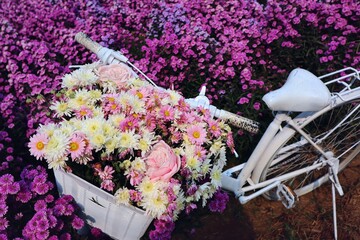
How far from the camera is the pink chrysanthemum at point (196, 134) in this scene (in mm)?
1541

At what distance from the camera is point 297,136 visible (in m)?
2.62

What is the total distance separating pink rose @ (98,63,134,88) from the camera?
1.71 meters

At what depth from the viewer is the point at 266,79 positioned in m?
3.18

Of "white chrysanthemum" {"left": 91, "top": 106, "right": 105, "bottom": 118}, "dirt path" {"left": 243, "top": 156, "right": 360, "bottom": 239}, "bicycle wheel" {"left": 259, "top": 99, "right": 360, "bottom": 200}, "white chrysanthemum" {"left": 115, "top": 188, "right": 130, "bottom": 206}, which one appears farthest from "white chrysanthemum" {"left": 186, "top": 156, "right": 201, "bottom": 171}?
"dirt path" {"left": 243, "top": 156, "right": 360, "bottom": 239}

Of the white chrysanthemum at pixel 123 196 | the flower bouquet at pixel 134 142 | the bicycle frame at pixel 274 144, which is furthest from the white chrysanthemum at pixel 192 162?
the bicycle frame at pixel 274 144

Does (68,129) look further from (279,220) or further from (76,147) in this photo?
(279,220)

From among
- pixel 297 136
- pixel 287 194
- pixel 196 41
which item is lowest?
pixel 287 194

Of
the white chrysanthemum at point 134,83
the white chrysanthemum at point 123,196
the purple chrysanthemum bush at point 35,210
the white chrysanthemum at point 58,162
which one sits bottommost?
the purple chrysanthemum bush at point 35,210

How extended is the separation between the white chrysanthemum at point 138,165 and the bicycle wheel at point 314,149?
101 cm

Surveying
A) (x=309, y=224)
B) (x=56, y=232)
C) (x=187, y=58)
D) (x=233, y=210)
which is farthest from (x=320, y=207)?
(x=56, y=232)

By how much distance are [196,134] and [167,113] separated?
14 cm

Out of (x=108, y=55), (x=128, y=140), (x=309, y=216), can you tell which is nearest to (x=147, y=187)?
(x=128, y=140)

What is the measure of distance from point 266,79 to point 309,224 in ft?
3.62

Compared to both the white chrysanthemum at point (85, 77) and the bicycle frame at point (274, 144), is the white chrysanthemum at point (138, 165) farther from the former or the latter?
the bicycle frame at point (274, 144)
